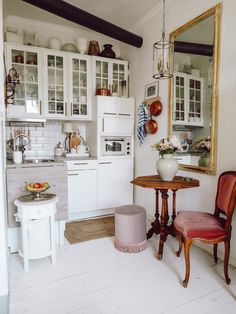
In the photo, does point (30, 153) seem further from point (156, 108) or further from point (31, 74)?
point (156, 108)

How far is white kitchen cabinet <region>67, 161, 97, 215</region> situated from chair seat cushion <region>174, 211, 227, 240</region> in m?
1.69

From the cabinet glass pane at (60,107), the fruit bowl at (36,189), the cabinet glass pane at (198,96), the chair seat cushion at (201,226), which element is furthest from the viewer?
the cabinet glass pane at (60,107)

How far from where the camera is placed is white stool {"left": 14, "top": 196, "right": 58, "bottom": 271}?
2197mm

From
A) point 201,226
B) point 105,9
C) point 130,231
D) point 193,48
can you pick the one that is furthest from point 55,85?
point 201,226

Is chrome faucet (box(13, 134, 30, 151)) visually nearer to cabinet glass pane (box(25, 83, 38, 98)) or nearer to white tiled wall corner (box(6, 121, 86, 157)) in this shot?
white tiled wall corner (box(6, 121, 86, 157))

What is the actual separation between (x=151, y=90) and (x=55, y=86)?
4.72ft

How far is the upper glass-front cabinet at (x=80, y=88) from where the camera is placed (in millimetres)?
3684

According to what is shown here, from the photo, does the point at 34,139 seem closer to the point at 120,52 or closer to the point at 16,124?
the point at 16,124

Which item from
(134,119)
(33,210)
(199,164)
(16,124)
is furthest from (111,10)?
(33,210)

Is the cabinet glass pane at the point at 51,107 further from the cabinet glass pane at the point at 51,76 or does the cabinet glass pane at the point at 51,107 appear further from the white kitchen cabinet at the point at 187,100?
the white kitchen cabinet at the point at 187,100

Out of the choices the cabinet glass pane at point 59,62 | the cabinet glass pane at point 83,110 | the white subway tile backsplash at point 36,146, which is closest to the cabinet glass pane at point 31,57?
the cabinet glass pane at point 59,62

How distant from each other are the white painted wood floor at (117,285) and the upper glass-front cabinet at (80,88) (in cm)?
206

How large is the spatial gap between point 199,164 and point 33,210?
1780 mm

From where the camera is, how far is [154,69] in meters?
3.32
